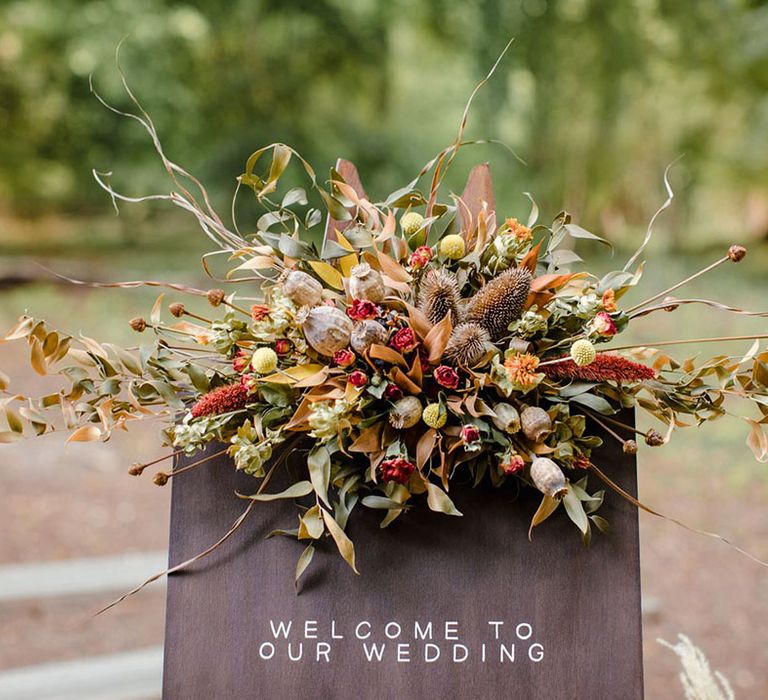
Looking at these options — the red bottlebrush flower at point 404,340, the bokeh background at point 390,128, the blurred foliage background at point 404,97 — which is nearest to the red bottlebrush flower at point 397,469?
the red bottlebrush flower at point 404,340

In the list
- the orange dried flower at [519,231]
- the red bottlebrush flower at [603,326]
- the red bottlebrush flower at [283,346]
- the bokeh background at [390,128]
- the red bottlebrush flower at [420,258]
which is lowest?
the red bottlebrush flower at [283,346]

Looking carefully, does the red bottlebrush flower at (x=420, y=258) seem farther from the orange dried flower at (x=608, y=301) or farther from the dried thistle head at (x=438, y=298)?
the orange dried flower at (x=608, y=301)

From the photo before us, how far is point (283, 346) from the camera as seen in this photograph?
2.47 ft

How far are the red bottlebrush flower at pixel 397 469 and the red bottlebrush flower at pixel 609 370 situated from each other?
0.18 meters

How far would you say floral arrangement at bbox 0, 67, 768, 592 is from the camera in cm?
73

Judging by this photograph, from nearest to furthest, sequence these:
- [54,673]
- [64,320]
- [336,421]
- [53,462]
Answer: [336,421]
[54,673]
[53,462]
[64,320]

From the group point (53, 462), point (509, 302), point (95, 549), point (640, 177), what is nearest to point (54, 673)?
point (95, 549)

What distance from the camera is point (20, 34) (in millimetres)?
3289

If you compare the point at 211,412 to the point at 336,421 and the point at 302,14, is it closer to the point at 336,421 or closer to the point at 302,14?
the point at 336,421

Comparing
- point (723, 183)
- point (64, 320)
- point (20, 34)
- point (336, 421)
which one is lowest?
point (336, 421)

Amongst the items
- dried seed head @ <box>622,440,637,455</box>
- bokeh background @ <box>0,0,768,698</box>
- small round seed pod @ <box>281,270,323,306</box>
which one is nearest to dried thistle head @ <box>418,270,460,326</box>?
small round seed pod @ <box>281,270,323,306</box>

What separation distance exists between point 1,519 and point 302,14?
2.47m

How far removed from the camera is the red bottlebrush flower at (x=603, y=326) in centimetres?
72

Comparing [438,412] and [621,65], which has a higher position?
[621,65]
